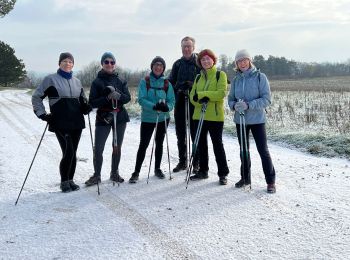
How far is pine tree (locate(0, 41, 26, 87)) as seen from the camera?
59.4 metres

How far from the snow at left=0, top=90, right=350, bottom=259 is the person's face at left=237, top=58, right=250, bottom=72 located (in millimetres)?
1858

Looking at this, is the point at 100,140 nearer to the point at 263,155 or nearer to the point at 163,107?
Result: the point at 163,107

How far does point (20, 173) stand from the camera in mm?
7121

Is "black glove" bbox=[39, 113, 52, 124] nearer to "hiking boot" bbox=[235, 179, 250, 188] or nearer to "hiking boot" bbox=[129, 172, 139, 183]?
"hiking boot" bbox=[129, 172, 139, 183]

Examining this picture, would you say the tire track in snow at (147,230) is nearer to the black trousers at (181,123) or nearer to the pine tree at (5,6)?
the black trousers at (181,123)

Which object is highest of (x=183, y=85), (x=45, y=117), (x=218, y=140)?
(x=183, y=85)

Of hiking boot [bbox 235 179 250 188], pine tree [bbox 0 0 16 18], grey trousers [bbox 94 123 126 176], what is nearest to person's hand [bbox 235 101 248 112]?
hiking boot [bbox 235 179 250 188]

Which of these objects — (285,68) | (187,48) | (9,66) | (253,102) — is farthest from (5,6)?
(285,68)

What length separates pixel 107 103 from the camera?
20.0 ft

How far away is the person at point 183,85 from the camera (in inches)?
266

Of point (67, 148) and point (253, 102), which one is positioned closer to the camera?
point (253, 102)

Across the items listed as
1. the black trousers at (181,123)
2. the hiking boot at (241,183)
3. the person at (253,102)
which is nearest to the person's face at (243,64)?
the person at (253,102)

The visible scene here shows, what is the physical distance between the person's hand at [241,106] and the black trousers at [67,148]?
2.46 metres

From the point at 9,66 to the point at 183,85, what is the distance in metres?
61.6
